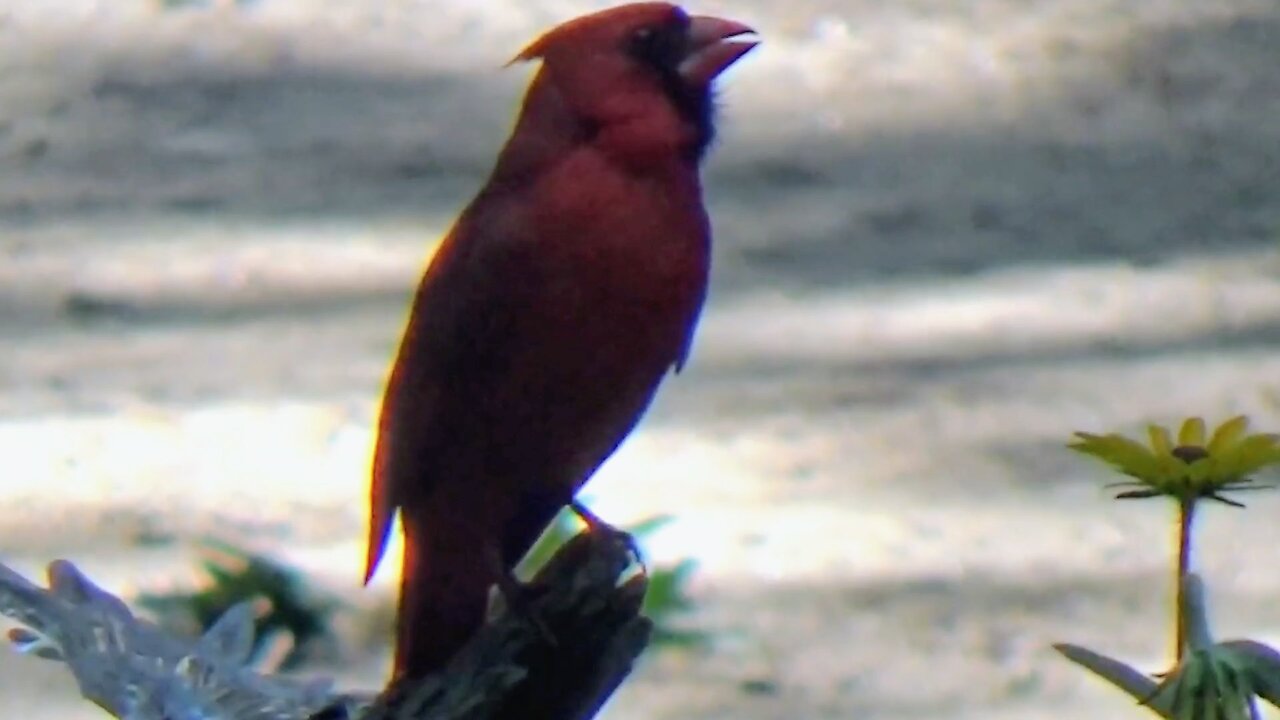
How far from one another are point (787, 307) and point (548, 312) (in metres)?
2.69

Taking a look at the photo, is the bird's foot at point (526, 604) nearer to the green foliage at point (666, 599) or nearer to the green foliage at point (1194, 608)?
the green foliage at point (1194, 608)

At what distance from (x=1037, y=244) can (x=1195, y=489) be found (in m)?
3.87

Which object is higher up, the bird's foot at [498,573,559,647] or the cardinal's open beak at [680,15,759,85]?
the cardinal's open beak at [680,15,759,85]

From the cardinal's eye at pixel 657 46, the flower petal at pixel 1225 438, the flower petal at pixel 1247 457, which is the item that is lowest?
the flower petal at pixel 1247 457

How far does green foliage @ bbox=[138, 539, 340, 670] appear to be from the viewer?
3416mm

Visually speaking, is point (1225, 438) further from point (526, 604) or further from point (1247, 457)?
point (526, 604)

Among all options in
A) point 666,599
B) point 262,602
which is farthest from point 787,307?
point 262,602

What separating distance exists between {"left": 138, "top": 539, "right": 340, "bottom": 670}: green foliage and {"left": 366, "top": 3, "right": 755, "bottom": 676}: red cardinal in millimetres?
1187

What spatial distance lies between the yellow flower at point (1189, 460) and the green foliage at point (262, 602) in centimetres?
229

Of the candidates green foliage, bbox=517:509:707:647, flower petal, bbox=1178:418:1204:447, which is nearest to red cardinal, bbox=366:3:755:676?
flower petal, bbox=1178:418:1204:447

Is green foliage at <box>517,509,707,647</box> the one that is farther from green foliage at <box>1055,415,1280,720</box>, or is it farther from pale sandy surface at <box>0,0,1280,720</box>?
green foliage at <box>1055,415,1280,720</box>

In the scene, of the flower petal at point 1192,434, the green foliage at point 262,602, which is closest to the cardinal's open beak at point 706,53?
the flower petal at point 1192,434

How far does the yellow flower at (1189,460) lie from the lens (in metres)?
1.21

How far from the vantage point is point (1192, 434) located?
1.27m
